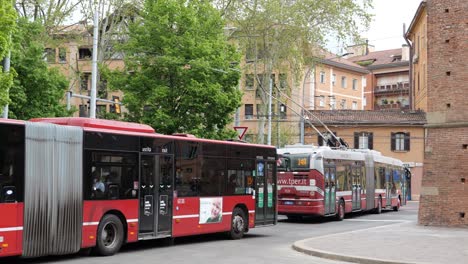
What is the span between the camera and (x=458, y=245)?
1722 cm

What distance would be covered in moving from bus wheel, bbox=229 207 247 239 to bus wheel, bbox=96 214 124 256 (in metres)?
4.99

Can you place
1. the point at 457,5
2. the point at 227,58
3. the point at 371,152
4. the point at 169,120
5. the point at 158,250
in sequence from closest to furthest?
the point at 158,250, the point at 457,5, the point at 169,120, the point at 227,58, the point at 371,152

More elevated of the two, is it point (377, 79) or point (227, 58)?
point (377, 79)

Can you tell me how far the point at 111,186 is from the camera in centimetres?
1534

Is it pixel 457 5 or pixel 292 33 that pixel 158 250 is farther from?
pixel 292 33

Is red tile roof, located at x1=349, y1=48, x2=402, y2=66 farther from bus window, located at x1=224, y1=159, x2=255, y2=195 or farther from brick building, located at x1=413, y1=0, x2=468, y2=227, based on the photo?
bus window, located at x1=224, y1=159, x2=255, y2=195

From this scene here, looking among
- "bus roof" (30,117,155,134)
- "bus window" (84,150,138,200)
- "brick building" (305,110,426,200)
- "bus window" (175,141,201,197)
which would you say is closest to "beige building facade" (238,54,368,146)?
"brick building" (305,110,426,200)

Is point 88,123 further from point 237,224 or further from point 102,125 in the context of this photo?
point 237,224

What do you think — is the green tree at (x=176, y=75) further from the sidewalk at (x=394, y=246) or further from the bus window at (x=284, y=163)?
the sidewalk at (x=394, y=246)

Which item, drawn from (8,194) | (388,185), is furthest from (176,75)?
(8,194)

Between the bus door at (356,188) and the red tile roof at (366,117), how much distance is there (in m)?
30.6

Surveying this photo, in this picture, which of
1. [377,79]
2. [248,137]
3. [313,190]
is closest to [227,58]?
[313,190]

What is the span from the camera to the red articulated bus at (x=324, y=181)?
89.8 feet

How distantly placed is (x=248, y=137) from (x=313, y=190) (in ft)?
105
